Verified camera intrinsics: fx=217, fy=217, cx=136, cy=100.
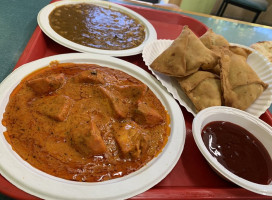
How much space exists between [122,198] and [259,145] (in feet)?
3.49

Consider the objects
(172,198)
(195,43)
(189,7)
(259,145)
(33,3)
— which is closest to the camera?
(172,198)

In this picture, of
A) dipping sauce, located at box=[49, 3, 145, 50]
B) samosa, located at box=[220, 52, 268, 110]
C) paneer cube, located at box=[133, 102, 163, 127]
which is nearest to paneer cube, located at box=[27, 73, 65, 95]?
paneer cube, located at box=[133, 102, 163, 127]

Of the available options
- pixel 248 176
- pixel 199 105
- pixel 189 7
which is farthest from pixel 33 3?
pixel 189 7

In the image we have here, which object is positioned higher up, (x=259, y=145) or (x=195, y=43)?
(x=195, y=43)

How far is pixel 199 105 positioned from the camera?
1.78 meters

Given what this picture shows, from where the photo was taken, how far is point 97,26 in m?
2.63

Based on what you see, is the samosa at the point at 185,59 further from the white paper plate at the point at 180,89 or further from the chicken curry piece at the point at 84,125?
the chicken curry piece at the point at 84,125

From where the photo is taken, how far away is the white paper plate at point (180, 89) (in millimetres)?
1858

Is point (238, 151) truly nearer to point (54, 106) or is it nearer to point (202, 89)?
point (202, 89)

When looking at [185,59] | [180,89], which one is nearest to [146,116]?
[180,89]

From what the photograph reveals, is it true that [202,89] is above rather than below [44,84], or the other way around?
above

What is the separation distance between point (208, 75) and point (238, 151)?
0.70 m

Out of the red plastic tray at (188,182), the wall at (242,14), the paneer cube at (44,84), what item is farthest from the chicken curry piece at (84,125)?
the wall at (242,14)

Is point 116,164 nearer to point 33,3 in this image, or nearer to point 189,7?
point 33,3
